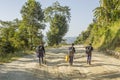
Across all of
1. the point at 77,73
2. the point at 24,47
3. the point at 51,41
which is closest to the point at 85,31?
the point at 51,41

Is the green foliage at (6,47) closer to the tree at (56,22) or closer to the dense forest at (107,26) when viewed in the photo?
the dense forest at (107,26)

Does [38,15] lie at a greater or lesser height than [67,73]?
greater

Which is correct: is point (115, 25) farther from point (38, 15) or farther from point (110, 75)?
point (110, 75)

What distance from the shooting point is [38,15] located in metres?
70.9

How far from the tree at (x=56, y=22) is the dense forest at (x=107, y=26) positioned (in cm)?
2278

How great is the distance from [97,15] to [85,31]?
61.9 meters

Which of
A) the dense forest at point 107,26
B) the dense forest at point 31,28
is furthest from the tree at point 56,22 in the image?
the dense forest at point 107,26

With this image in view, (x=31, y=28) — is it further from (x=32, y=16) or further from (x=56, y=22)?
(x=56, y=22)

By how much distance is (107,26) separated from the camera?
61.5 m

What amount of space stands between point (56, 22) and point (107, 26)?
1400 inches

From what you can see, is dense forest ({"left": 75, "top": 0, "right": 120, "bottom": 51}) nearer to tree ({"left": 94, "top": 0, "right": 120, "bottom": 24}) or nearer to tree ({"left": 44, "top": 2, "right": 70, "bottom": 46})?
tree ({"left": 94, "top": 0, "right": 120, "bottom": 24})

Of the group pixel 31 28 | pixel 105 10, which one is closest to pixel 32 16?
pixel 31 28

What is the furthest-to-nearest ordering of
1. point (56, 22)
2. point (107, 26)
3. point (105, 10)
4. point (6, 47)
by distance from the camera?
point (56, 22) → point (105, 10) → point (107, 26) → point (6, 47)

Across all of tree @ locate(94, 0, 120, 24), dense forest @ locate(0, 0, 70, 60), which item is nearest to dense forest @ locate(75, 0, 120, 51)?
tree @ locate(94, 0, 120, 24)
